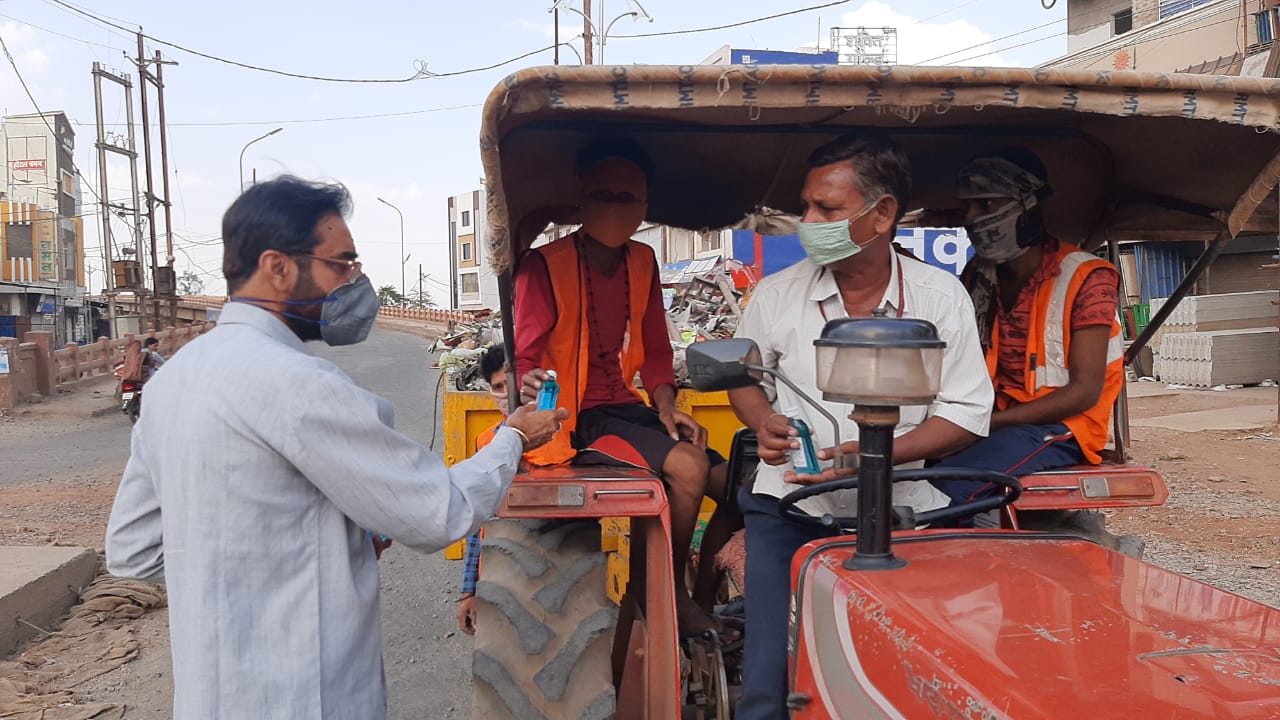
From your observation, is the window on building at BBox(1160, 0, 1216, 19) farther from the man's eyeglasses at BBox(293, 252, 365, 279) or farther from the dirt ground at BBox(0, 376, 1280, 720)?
the man's eyeglasses at BBox(293, 252, 365, 279)

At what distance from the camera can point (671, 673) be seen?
2824 millimetres

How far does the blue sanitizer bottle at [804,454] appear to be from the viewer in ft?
8.29

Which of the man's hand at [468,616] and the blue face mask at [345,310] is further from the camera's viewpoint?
the man's hand at [468,616]

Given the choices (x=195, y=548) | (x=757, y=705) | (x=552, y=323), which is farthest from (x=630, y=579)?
(x=195, y=548)

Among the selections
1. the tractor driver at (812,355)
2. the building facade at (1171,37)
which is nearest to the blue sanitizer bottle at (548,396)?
the tractor driver at (812,355)

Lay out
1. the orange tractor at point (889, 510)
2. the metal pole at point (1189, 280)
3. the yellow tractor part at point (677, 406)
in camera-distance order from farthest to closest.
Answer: the yellow tractor part at point (677, 406)
the metal pole at point (1189, 280)
the orange tractor at point (889, 510)

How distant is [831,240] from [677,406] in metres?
1.94

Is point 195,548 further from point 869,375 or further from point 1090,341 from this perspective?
point 1090,341

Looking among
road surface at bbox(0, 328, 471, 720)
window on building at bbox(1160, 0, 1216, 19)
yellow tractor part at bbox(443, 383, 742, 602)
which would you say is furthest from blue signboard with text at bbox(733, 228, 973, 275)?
window on building at bbox(1160, 0, 1216, 19)

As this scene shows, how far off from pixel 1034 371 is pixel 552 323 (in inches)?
70.1

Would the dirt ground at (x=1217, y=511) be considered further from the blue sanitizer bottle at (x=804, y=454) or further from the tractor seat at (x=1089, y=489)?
the blue sanitizer bottle at (x=804, y=454)

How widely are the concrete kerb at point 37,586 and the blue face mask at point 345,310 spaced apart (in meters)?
4.36

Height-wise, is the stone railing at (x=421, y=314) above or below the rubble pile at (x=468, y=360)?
above

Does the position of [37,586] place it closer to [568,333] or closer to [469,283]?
[568,333]
